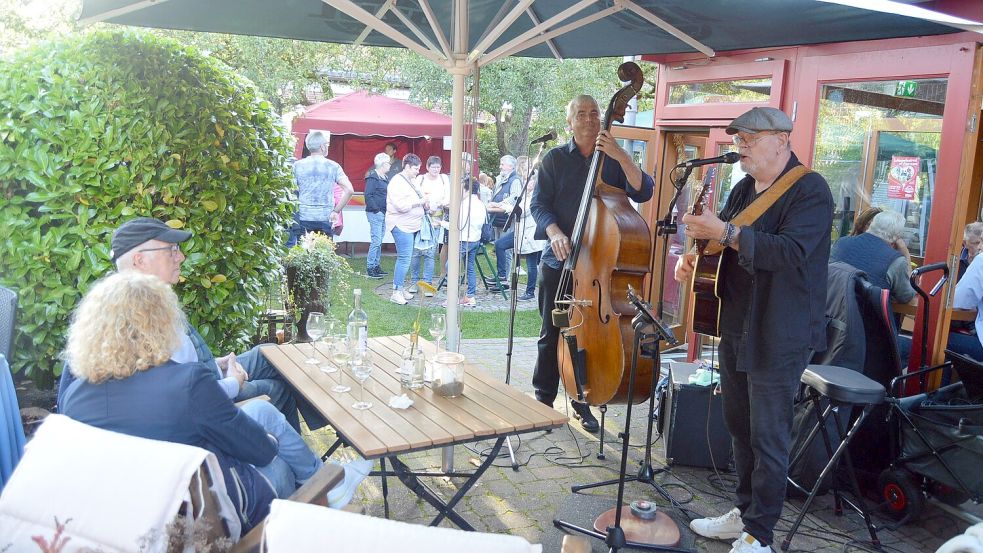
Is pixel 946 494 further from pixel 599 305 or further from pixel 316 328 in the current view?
pixel 316 328

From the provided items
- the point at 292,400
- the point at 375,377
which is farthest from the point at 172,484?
the point at 292,400

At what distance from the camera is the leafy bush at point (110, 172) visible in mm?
3801

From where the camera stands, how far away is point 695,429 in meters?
4.24

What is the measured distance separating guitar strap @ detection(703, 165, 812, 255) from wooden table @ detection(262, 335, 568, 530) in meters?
Result: 1.12

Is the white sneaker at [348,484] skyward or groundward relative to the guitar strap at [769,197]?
groundward

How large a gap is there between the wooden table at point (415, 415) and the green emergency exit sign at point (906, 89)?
3117 mm

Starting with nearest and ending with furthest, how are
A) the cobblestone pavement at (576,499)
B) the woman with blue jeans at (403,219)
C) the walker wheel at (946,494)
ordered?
the cobblestone pavement at (576,499) < the walker wheel at (946,494) < the woman with blue jeans at (403,219)

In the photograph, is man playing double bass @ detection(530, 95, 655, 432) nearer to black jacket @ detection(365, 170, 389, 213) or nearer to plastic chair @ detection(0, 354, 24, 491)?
plastic chair @ detection(0, 354, 24, 491)

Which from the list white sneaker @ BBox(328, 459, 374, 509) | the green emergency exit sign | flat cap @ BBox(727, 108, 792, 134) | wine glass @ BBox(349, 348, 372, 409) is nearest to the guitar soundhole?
flat cap @ BBox(727, 108, 792, 134)

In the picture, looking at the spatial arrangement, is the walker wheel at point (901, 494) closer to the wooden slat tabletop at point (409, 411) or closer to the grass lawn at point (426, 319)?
the wooden slat tabletop at point (409, 411)

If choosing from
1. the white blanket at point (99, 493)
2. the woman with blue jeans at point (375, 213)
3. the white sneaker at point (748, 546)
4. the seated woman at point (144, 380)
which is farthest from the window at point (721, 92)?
the woman with blue jeans at point (375, 213)

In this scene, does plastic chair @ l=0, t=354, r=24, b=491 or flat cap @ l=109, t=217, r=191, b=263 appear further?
flat cap @ l=109, t=217, r=191, b=263

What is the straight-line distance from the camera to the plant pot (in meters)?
5.58

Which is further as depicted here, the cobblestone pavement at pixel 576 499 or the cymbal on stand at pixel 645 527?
the cobblestone pavement at pixel 576 499
